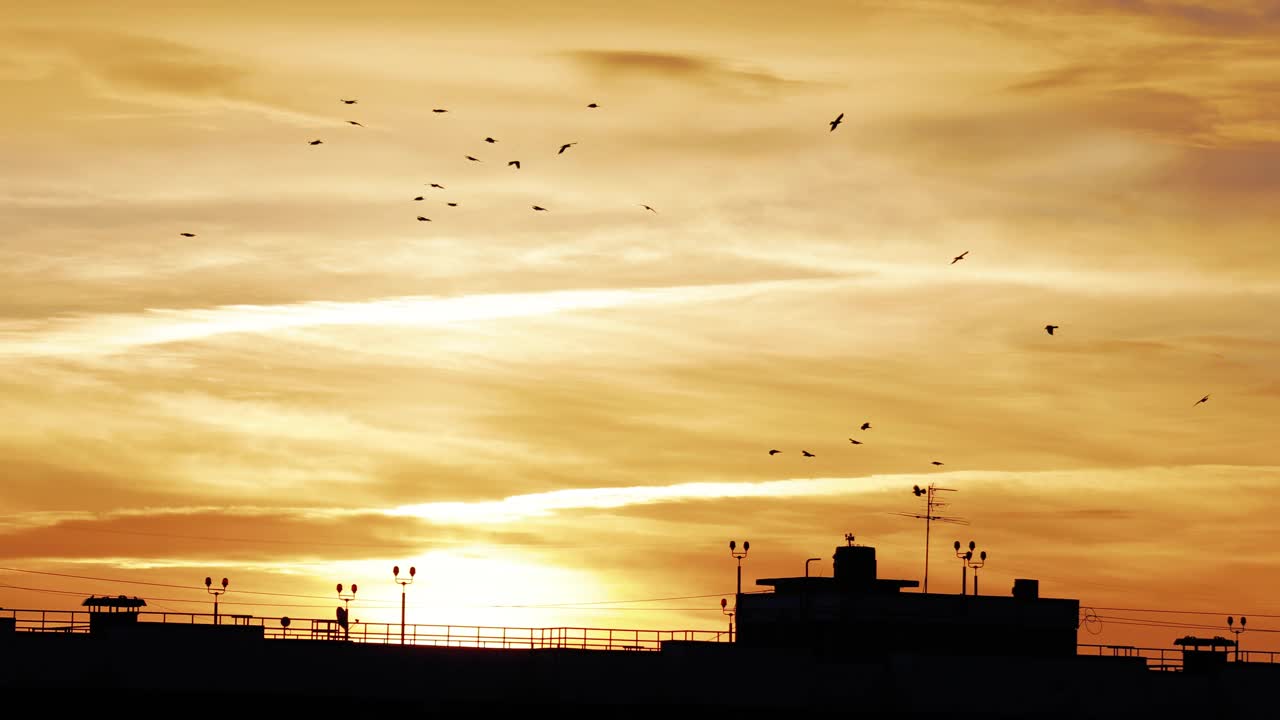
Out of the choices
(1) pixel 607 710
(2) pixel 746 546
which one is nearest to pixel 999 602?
(2) pixel 746 546

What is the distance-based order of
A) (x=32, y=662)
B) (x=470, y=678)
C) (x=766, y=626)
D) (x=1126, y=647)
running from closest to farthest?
(x=32, y=662)
(x=470, y=678)
(x=1126, y=647)
(x=766, y=626)

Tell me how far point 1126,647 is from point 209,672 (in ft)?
171

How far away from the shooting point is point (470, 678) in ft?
255

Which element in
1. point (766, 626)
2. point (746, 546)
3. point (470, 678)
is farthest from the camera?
point (766, 626)

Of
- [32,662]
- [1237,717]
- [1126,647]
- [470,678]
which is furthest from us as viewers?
[1126,647]

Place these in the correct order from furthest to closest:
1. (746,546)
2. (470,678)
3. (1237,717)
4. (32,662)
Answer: (746,546) < (1237,717) < (470,678) < (32,662)

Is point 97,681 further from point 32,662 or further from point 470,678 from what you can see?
point 470,678

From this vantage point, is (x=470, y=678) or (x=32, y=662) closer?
(x=32, y=662)

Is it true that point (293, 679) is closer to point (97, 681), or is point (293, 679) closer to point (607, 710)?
point (97, 681)

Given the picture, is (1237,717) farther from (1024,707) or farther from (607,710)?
(607,710)

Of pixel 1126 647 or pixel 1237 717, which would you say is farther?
pixel 1126 647

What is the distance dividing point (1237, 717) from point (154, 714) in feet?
→ 167

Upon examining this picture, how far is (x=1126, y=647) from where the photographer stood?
10100 centimetres

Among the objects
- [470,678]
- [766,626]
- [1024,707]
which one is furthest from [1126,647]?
[470,678]
